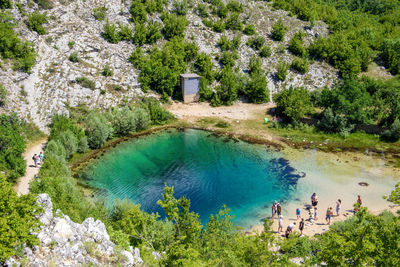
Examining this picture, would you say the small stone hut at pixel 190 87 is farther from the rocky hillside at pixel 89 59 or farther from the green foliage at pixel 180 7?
the green foliage at pixel 180 7

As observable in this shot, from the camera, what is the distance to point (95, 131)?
45.1m

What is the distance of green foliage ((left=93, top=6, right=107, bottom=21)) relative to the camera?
63.5m

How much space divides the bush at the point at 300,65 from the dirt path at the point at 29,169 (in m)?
50.2

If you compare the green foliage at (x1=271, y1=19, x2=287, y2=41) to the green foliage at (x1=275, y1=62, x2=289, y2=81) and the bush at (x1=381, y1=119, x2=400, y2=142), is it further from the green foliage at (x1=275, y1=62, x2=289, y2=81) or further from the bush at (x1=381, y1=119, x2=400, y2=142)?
the bush at (x1=381, y1=119, x2=400, y2=142)

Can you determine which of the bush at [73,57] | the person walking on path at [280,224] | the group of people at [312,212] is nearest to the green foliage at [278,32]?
the bush at [73,57]

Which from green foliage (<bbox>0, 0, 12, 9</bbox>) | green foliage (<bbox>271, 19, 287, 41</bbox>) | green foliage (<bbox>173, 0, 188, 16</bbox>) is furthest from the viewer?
green foliage (<bbox>271, 19, 287, 41</bbox>)

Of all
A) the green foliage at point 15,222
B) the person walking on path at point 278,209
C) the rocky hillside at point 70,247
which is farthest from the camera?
the person walking on path at point 278,209

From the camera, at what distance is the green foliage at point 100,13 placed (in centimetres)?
6349

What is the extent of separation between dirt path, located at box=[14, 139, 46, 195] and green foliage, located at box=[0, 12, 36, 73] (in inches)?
563

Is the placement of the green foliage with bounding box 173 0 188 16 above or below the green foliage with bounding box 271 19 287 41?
above

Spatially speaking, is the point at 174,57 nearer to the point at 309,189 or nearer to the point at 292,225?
the point at 309,189

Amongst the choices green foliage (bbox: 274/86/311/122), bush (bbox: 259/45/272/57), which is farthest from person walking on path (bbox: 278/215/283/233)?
bush (bbox: 259/45/272/57)

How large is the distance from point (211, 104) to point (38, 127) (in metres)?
29.8

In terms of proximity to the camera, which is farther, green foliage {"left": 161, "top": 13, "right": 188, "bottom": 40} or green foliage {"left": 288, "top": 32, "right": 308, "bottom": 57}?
green foliage {"left": 288, "top": 32, "right": 308, "bottom": 57}
